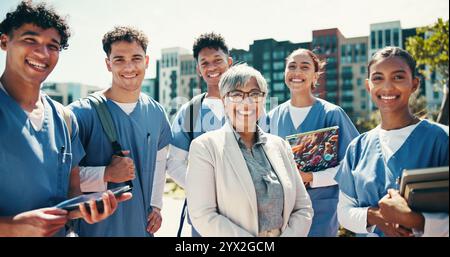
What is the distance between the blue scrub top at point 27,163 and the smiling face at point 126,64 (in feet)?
1.99

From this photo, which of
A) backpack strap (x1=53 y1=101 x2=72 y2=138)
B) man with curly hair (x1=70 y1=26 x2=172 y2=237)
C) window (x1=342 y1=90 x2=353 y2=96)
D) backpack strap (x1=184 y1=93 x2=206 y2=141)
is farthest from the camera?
window (x1=342 y1=90 x2=353 y2=96)

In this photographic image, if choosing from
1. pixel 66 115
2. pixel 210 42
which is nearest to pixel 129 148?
pixel 66 115

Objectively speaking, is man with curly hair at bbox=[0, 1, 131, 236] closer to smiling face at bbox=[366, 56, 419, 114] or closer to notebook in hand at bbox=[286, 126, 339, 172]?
notebook in hand at bbox=[286, 126, 339, 172]

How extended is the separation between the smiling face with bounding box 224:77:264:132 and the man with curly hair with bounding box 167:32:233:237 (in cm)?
93

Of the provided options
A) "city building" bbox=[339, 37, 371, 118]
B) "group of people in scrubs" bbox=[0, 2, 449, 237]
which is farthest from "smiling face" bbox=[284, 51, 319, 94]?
"city building" bbox=[339, 37, 371, 118]

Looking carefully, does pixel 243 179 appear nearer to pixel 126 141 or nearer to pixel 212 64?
pixel 126 141

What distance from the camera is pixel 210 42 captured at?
2.93 meters

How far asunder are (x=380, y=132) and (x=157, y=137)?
141 cm

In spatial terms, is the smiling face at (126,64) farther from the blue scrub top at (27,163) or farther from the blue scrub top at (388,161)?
the blue scrub top at (388,161)

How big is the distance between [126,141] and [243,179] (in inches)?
38.6

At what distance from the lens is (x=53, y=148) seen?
1874mm

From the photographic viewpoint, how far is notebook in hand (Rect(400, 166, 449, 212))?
1514mm

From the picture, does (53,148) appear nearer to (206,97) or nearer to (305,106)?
(206,97)

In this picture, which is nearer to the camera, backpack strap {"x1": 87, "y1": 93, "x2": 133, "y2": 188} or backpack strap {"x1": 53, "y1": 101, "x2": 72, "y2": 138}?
backpack strap {"x1": 53, "y1": 101, "x2": 72, "y2": 138}
